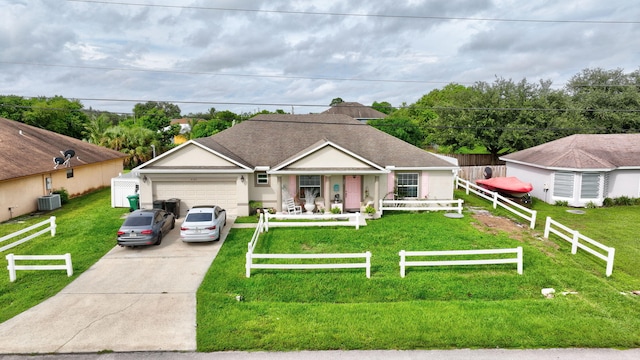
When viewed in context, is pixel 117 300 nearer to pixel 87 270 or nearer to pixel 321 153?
pixel 87 270

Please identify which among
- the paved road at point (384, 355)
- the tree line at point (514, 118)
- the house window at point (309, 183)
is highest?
the tree line at point (514, 118)

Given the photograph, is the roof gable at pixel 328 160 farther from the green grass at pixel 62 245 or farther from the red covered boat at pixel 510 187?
the red covered boat at pixel 510 187

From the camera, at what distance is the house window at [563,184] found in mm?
24078

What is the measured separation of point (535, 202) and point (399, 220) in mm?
11765

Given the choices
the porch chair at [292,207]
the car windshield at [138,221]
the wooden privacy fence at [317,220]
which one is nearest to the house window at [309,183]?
the porch chair at [292,207]

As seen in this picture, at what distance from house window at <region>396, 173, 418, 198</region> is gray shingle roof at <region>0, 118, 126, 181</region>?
71.3 ft

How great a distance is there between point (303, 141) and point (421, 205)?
8.87 m

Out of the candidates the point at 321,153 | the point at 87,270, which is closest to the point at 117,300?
the point at 87,270

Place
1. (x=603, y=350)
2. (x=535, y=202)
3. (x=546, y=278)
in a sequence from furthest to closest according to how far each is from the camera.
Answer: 1. (x=535, y=202)
2. (x=546, y=278)
3. (x=603, y=350)

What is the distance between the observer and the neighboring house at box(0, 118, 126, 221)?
2048 cm

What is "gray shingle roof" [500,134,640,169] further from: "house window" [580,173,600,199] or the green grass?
the green grass

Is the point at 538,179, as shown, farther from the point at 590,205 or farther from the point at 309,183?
the point at 309,183

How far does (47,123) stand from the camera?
4806cm

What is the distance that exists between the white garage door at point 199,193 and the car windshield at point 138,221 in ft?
16.7
